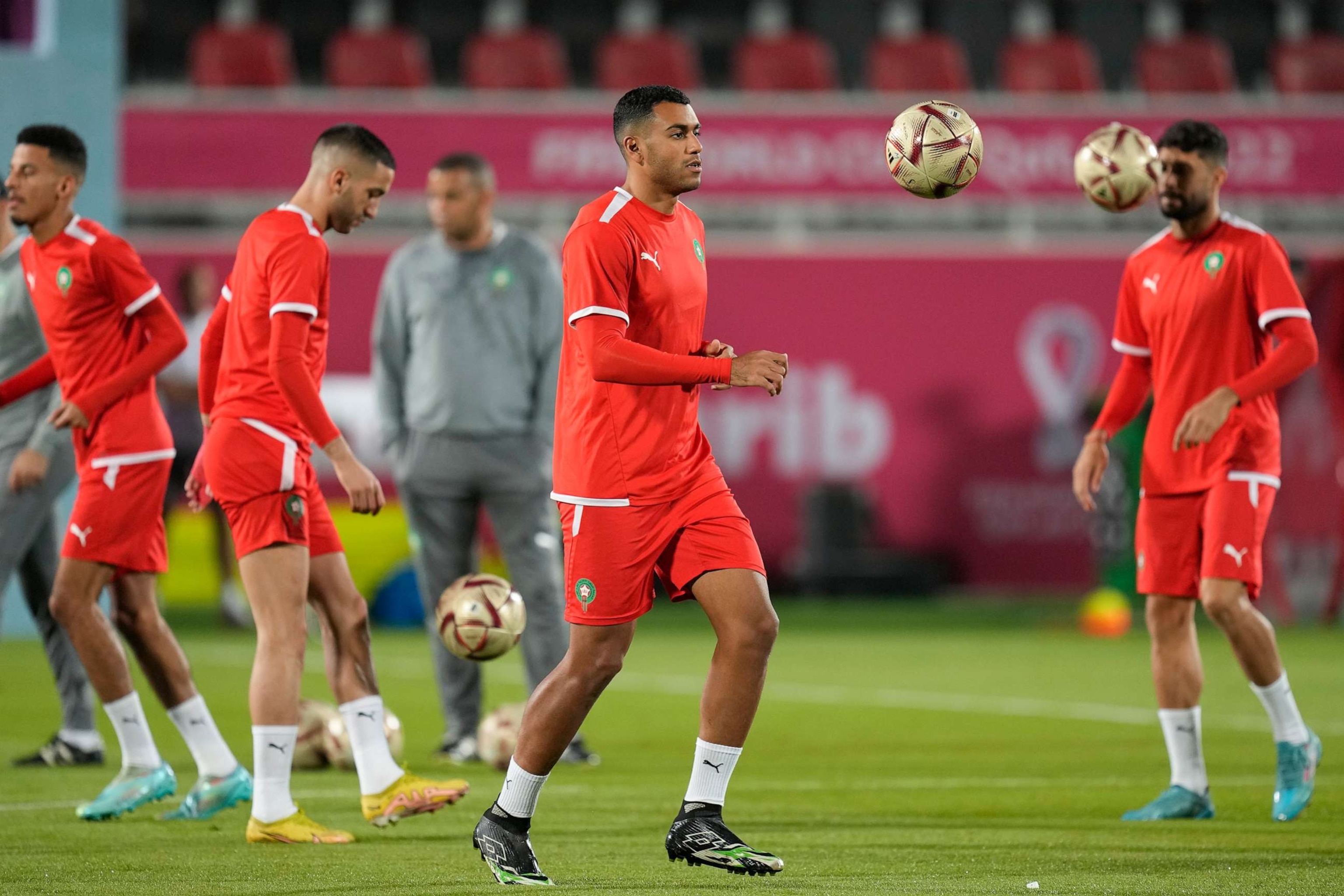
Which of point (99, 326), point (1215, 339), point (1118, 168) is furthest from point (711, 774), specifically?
point (1118, 168)

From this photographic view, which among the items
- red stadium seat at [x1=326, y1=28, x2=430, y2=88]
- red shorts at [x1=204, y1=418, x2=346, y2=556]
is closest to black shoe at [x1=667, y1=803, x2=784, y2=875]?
red shorts at [x1=204, y1=418, x2=346, y2=556]

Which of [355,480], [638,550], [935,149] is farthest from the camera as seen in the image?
[935,149]

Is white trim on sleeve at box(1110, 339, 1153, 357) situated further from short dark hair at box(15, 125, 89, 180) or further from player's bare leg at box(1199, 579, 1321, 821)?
short dark hair at box(15, 125, 89, 180)

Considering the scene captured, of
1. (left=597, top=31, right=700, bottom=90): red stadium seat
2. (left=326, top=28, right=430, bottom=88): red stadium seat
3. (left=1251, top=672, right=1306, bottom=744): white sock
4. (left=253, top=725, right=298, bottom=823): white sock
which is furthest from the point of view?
(left=597, top=31, right=700, bottom=90): red stadium seat

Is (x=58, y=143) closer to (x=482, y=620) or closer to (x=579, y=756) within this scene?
(x=482, y=620)

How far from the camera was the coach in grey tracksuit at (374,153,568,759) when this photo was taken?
8422 mm

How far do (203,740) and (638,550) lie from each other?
2.21 metres

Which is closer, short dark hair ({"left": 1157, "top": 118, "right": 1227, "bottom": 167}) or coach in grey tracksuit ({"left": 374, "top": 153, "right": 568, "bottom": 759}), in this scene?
short dark hair ({"left": 1157, "top": 118, "right": 1227, "bottom": 167})

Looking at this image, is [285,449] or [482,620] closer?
[285,449]

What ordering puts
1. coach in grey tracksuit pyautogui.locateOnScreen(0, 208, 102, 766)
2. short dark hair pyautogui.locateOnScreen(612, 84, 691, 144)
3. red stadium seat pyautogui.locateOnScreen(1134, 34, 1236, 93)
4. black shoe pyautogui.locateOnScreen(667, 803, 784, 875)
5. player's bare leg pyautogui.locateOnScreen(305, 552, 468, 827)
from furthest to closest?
red stadium seat pyautogui.locateOnScreen(1134, 34, 1236, 93) < coach in grey tracksuit pyautogui.locateOnScreen(0, 208, 102, 766) < player's bare leg pyautogui.locateOnScreen(305, 552, 468, 827) < short dark hair pyautogui.locateOnScreen(612, 84, 691, 144) < black shoe pyautogui.locateOnScreen(667, 803, 784, 875)

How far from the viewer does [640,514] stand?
5441 millimetres

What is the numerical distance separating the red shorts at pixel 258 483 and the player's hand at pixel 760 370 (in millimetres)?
1629

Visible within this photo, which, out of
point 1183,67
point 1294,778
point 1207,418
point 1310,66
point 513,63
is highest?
point 1310,66

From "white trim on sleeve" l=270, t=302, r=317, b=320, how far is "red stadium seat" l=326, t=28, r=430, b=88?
14983mm
